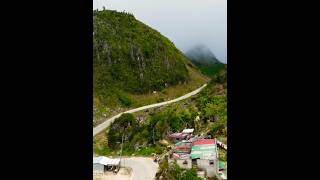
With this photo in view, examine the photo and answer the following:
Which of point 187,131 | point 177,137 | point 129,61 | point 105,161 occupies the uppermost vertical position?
point 129,61

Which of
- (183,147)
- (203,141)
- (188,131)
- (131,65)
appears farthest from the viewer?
(131,65)

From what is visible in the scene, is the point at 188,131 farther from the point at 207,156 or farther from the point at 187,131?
the point at 207,156

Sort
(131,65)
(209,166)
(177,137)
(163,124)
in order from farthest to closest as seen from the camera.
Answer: (131,65) < (163,124) < (177,137) < (209,166)

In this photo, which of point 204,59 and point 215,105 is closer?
point 215,105

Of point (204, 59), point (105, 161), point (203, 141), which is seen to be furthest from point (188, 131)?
point (204, 59)

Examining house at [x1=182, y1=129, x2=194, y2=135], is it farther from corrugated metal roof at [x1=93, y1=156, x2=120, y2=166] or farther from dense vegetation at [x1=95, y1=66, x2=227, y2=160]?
corrugated metal roof at [x1=93, y1=156, x2=120, y2=166]

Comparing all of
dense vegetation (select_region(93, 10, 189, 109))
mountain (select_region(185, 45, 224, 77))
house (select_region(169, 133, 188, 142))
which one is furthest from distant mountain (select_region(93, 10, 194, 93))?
house (select_region(169, 133, 188, 142))

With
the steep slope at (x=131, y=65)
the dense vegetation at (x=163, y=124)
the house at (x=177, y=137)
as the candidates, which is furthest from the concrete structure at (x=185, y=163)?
the steep slope at (x=131, y=65)
